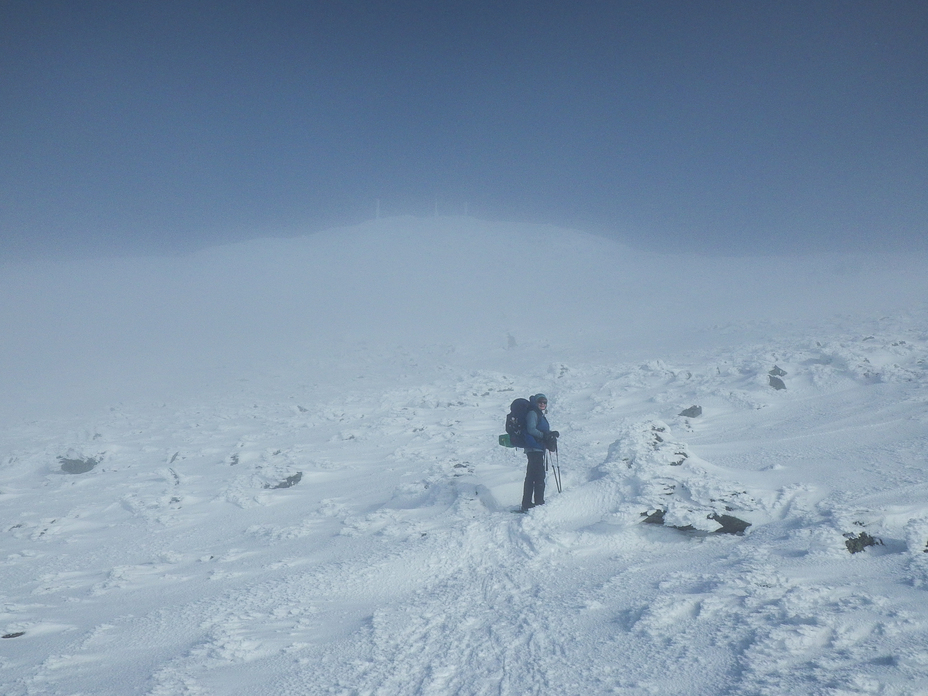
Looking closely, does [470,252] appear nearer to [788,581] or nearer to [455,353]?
[455,353]

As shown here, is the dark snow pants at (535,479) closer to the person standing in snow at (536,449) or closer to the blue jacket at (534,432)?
the person standing in snow at (536,449)

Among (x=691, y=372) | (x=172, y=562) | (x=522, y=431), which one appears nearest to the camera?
(x=522, y=431)

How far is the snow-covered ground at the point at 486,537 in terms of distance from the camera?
4180 mm

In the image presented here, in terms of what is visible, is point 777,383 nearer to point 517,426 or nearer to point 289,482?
point 517,426

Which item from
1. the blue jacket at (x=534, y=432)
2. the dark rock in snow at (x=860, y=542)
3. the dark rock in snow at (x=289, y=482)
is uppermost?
the blue jacket at (x=534, y=432)

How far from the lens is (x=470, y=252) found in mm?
151000

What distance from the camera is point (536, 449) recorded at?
7676mm

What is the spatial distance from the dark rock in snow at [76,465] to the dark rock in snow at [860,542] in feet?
61.5

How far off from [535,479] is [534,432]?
791 mm

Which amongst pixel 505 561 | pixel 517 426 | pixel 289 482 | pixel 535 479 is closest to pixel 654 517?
pixel 535 479

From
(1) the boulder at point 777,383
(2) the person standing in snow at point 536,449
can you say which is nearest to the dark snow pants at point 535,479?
(2) the person standing in snow at point 536,449

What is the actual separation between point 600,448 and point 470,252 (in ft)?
469

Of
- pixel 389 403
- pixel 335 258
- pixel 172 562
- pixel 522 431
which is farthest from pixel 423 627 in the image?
pixel 335 258

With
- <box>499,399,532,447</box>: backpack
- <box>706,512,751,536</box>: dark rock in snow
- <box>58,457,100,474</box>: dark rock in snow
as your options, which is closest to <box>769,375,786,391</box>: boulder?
<box>706,512,751,536</box>: dark rock in snow
